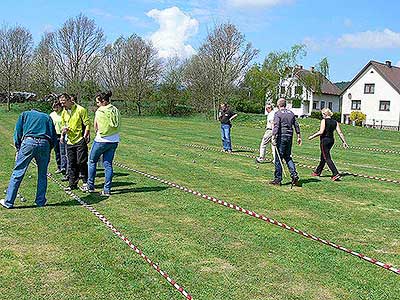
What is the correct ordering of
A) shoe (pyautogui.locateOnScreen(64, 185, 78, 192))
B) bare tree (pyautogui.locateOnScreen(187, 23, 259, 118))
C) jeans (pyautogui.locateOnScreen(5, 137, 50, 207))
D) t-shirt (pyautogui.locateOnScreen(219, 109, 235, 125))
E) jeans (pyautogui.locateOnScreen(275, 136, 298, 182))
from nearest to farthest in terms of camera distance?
jeans (pyautogui.locateOnScreen(5, 137, 50, 207))
shoe (pyautogui.locateOnScreen(64, 185, 78, 192))
jeans (pyautogui.locateOnScreen(275, 136, 298, 182))
t-shirt (pyautogui.locateOnScreen(219, 109, 235, 125))
bare tree (pyautogui.locateOnScreen(187, 23, 259, 118))

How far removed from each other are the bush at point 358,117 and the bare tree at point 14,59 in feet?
132

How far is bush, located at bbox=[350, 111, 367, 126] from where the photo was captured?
62625 mm

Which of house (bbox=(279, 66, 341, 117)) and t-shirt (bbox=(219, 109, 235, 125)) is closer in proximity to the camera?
t-shirt (bbox=(219, 109, 235, 125))

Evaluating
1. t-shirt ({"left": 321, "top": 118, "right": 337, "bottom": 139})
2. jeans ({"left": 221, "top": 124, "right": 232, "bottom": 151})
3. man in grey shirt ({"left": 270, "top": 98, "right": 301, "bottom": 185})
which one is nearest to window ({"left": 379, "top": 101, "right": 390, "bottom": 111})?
jeans ({"left": 221, "top": 124, "right": 232, "bottom": 151})

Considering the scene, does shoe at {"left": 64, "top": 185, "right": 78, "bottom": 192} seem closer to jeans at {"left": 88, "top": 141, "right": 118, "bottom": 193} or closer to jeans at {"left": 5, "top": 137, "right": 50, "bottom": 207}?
jeans at {"left": 88, "top": 141, "right": 118, "bottom": 193}

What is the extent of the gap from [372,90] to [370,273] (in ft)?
210

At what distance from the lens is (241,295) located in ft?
15.1

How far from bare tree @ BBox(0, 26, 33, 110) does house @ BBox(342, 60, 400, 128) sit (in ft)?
135

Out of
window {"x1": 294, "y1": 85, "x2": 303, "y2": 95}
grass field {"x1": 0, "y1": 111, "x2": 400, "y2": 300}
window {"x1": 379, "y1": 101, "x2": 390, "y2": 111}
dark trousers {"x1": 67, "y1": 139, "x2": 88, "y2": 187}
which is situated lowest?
grass field {"x1": 0, "y1": 111, "x2": 400, "y2": 300}

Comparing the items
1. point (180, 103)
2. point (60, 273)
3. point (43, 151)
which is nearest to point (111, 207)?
point (43, 151)

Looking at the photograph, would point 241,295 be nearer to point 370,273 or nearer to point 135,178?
point 370,273

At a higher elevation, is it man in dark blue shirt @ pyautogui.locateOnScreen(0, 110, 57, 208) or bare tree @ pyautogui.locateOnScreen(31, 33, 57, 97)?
bare tree @ pyautogui.locateOnScreen(31, 33, 57, 97)

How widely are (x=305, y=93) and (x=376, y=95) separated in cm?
1007

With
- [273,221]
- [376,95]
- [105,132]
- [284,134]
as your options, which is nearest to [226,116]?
[284,134]
